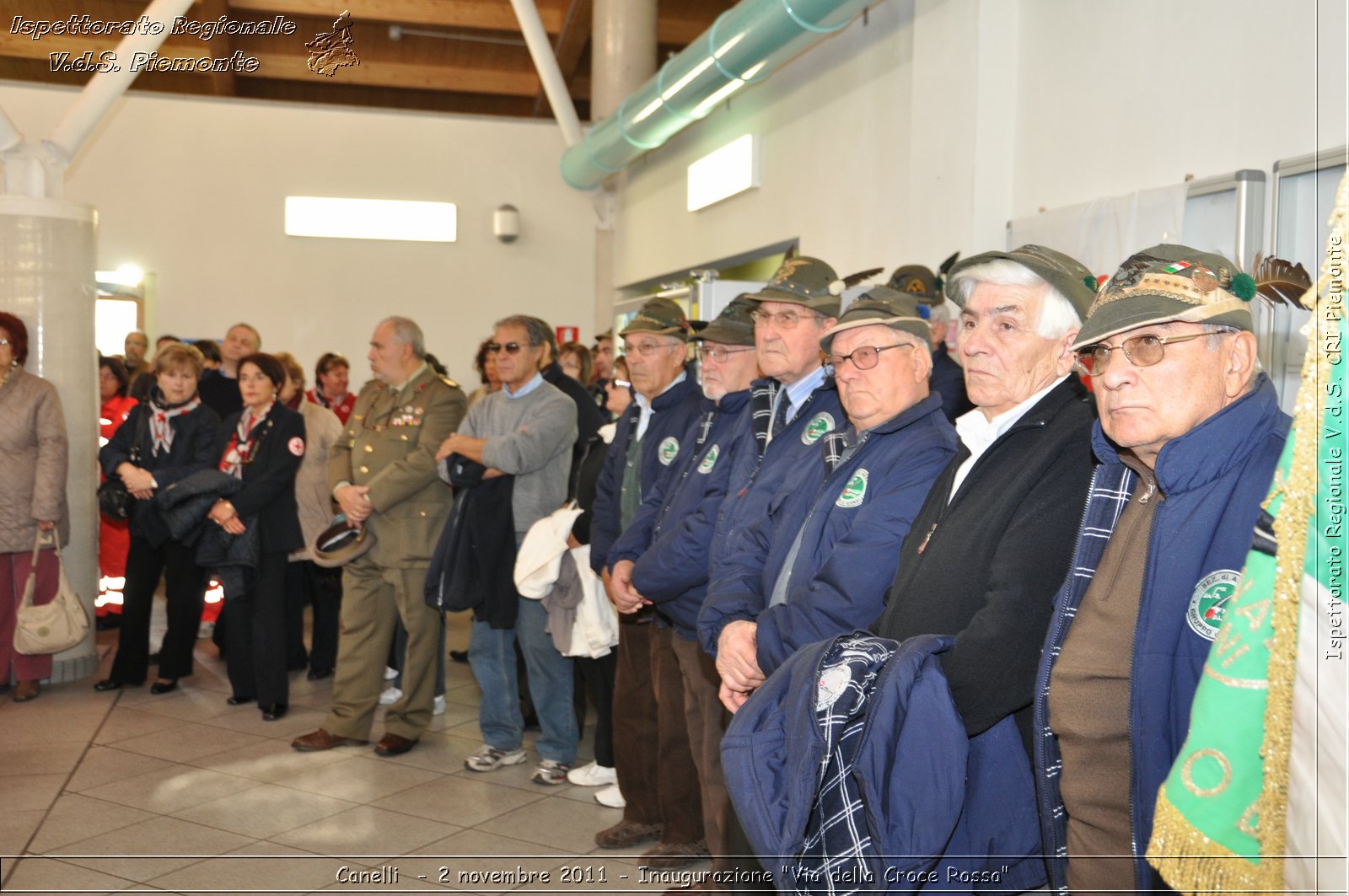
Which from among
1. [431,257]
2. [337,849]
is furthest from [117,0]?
[337,849]

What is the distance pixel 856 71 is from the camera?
21.3 feet

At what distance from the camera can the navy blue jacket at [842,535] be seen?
244 centimetres

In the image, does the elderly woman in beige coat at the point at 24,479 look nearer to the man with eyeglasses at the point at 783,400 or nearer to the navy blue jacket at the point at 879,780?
the man with eyeglasses at the point at 783,400

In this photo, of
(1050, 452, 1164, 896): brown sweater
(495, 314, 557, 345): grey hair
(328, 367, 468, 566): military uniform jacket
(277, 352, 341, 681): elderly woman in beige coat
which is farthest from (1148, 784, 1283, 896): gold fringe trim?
(277, 352, 341, 681): elderly woman in beige coat

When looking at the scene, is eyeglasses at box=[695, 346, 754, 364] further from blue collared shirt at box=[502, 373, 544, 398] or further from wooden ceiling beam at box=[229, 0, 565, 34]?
wooden ceiling beam at box=[229, 0, 565, 34]

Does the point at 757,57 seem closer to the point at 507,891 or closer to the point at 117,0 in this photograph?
the point at 507,891

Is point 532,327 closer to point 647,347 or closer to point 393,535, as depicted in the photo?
point 647,347

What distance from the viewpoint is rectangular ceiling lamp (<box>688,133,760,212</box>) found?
8.05 meters

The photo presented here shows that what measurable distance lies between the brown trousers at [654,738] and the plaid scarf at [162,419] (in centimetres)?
299

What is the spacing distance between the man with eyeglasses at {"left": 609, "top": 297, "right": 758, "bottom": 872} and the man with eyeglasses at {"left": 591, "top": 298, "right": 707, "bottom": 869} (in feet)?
0.27

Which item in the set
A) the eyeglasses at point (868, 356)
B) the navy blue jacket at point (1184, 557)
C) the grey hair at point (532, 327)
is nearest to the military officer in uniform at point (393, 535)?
the grey hair at point (532, 327)

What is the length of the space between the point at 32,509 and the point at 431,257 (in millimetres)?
6740

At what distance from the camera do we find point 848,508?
8.51ft

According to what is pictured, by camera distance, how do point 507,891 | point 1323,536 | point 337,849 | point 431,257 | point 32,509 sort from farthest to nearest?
1. point 431,257
2. point 32,509
3. point 337,849
4. point 507,891
5. point 1323,536
